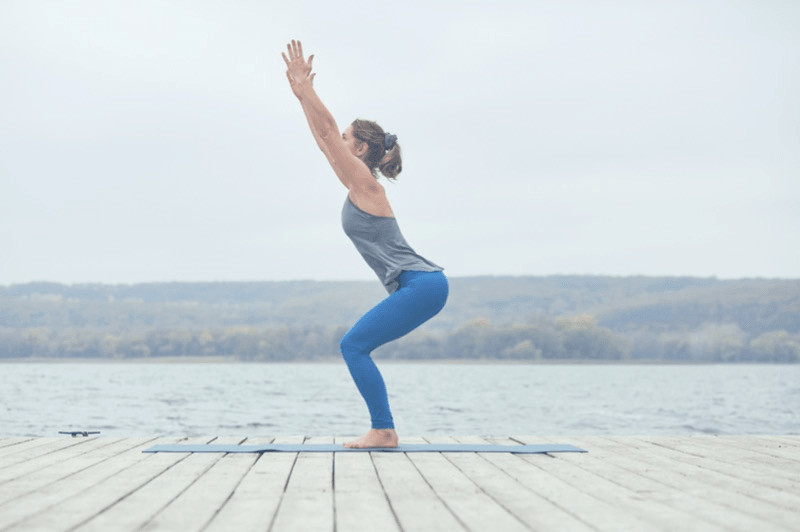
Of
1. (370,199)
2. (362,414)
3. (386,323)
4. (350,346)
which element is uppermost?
(370,199)

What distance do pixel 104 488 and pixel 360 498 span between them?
1134 millimetres

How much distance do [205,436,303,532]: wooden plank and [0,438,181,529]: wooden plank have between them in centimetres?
55

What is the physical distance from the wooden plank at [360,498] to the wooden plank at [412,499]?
3 centimetres

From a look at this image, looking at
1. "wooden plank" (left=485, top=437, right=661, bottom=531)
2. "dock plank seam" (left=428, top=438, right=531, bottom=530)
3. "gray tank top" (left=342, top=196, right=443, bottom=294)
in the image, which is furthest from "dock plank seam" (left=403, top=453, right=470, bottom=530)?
"gray tank top" (left=342, top=196, right=443, bottom=294)

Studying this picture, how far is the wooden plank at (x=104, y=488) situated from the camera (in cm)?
307

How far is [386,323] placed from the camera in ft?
18.0

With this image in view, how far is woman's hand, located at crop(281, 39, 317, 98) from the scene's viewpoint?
5.48 m

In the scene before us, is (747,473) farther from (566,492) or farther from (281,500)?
(281,500)

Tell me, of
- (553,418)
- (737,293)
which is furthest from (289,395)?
(737,293)

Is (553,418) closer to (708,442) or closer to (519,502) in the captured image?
(708,442)

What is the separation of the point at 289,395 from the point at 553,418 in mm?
19957

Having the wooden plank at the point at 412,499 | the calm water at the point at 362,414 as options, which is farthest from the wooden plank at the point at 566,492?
the calm water at the point at 362,414

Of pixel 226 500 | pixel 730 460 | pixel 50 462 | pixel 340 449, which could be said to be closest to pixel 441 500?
pixel 226 500

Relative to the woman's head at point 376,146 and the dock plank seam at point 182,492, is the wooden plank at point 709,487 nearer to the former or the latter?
the dock plank seam at point 182,492
